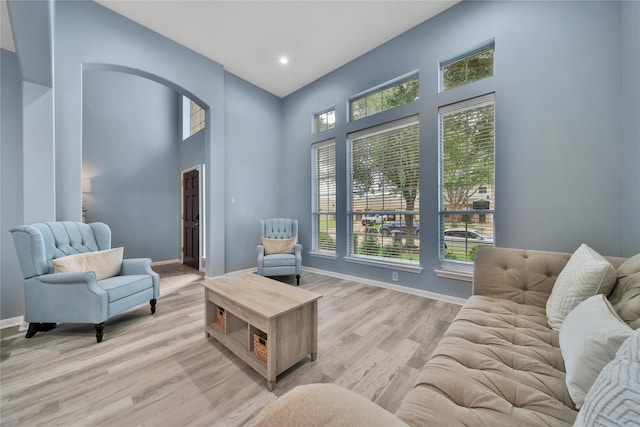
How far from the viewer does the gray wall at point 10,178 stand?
230 cm

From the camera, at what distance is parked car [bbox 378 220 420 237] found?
315 centimetres

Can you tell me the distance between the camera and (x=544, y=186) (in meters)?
2.27

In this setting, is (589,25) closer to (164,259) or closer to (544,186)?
(544,186)

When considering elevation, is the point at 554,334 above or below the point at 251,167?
below

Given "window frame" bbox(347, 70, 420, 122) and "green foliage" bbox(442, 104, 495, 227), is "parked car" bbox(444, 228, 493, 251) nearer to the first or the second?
"green foliage" bbox(442, 104, 495, 227)

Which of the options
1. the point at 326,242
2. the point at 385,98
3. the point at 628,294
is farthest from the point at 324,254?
the point at 628,294

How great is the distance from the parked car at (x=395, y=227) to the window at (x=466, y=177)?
32 cm

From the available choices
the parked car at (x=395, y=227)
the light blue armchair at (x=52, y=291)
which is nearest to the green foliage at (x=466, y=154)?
the parked car at (x=395, y=227)

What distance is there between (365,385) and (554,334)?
111 cm

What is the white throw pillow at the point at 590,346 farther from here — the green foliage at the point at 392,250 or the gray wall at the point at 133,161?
the gray wall at the point at 133,161

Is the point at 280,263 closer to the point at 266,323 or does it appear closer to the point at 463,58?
the point at 266,323

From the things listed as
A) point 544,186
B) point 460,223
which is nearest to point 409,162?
point 460,223

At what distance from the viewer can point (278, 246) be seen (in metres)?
3.82

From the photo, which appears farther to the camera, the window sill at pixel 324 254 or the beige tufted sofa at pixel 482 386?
the window sill at pixel 324 254
